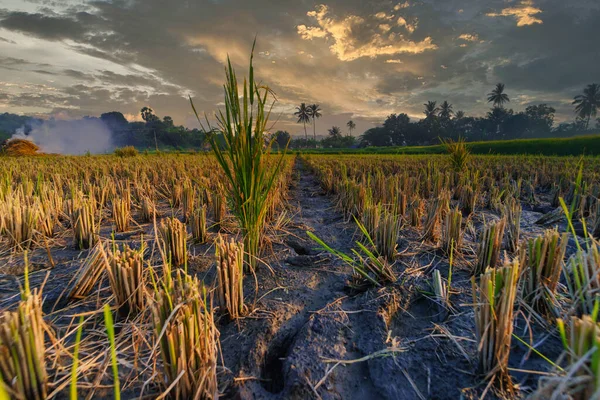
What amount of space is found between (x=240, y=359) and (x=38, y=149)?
22.4 m

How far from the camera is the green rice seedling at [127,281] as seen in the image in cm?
138

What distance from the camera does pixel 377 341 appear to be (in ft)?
4.34

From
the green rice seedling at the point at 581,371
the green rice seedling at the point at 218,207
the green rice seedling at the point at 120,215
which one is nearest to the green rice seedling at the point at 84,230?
the green rice seedling at the point at 120,215

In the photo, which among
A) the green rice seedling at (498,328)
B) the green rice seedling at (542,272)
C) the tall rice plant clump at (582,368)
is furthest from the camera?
the green rice seedling at (542,272)

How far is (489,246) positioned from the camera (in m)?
1.78

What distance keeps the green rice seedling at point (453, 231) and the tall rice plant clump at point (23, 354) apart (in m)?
2.42

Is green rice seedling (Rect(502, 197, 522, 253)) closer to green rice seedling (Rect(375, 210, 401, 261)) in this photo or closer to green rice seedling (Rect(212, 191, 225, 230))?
green rice seedling (Rect(375, 210, 401, 261))

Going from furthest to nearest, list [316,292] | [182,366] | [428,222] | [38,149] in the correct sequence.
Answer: [38,149], [428,222], [316,292], [182,366]

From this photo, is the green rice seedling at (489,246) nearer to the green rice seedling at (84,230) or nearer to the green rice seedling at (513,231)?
the green rice seedling at (513,231)

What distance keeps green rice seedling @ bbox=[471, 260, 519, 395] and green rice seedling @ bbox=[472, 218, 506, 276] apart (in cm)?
82

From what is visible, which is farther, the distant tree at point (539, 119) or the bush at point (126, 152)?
the distant tree at point (539, 119)

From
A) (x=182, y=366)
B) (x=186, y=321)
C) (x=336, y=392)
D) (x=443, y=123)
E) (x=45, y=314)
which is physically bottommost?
(x=336, y=392)

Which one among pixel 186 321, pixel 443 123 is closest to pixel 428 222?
pixel 186 321

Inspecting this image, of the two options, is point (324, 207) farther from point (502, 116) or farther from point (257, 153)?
point (502, 116)
